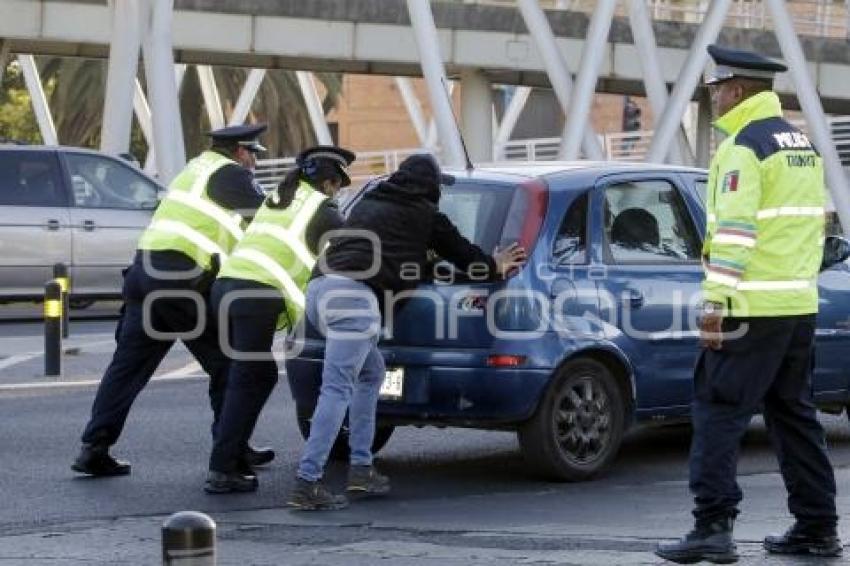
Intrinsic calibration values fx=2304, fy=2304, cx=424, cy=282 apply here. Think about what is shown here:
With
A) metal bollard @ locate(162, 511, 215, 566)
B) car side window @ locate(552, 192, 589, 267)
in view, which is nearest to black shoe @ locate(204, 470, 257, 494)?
car side window @ locate(552, 192, 589, 267)

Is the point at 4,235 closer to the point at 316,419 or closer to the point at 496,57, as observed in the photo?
the point at 316,419

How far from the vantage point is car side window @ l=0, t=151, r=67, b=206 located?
23016 mm

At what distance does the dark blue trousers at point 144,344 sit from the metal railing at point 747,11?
28.5m

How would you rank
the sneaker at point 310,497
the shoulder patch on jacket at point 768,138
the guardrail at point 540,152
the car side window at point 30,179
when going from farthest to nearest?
the guardrail at point 540,152
the car side window at point 30,179
the sneaker at point 310,497
the shoulder patch on jacket at point 768,138

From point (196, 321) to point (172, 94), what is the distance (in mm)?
22792

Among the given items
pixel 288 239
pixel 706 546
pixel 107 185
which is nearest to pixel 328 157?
pixel 288 239

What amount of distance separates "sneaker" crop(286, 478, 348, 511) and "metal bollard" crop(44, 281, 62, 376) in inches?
278

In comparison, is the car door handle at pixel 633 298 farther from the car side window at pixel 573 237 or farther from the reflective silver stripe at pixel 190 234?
the reflective silver stripe at pixel 190 234

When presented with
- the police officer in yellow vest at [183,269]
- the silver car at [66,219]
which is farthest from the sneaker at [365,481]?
the silver car at [66,219]

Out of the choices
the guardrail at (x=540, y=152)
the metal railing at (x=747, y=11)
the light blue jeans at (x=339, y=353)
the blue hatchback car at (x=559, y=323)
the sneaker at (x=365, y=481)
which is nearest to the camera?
the light blue jeans at (x=339, y=353)

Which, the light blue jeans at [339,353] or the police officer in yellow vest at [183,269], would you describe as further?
the police officer in yellow vest at [183,269]

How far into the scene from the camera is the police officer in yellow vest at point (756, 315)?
8.36 meters

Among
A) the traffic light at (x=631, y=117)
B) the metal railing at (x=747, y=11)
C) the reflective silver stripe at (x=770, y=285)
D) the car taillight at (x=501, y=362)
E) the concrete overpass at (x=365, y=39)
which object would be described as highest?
the metal railing at (x=747, y=11)

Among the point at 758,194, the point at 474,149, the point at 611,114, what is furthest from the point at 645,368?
the point at 611,114
